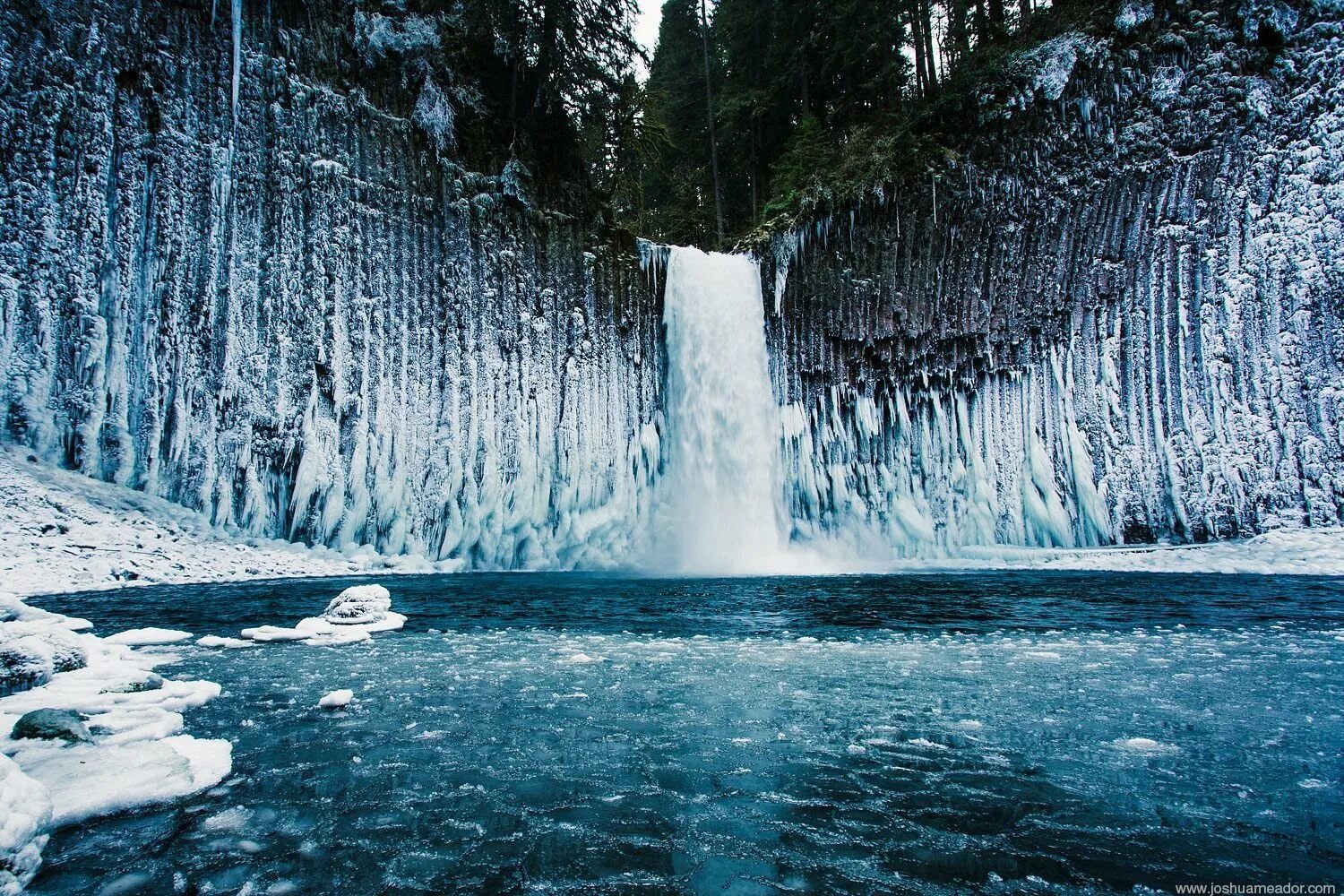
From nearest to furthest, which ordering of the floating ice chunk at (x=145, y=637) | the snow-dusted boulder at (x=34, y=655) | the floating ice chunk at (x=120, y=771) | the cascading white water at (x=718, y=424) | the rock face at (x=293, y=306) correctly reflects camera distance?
the floating ice chunk at (x=120, y=771)
the snow-dusted boulder at (x=34, y=655)
the floating ice chunk at (x=145, y=637)
the rock face at (x=293, y=306)
the cascading white water at (x=718, y=424)

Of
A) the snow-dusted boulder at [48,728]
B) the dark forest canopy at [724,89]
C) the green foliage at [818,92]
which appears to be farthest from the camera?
the green foliage at [818,92]

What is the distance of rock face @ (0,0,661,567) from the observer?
1445 cm

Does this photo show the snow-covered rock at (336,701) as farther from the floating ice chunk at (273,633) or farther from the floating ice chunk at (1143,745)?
the floating ice chunk at (1143,745)

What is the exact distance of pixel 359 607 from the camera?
28.7 feet

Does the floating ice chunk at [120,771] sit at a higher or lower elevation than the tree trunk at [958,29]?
lower

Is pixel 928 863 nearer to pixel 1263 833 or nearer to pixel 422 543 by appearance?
pixel 1263 833

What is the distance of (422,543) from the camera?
17516mm

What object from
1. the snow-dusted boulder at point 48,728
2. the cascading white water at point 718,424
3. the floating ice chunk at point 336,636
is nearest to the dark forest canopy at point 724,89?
the cascading white water at point 718,424

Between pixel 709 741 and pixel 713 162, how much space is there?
93.4 feet

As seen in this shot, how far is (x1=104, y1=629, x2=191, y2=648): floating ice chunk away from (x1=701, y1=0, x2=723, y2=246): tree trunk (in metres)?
24.5

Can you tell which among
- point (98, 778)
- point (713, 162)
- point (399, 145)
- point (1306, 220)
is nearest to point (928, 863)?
point (98, 778)

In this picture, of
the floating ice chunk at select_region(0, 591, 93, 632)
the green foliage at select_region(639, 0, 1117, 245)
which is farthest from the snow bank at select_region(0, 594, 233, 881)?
the green foliage at select_region(639, 0, 1117, 245)

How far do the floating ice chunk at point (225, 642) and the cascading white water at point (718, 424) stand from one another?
43.1 ft

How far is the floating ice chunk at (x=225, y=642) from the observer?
6898 mm
